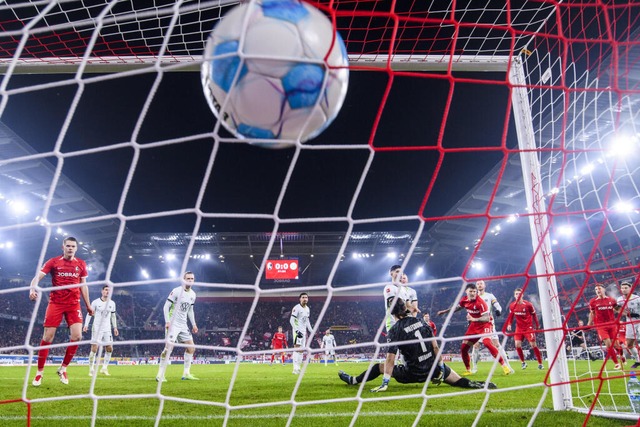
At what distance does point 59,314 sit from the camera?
218 inches

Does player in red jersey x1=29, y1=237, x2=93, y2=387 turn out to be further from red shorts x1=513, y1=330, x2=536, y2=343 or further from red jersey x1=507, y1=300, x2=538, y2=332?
red jersey x1=507, y1=300, x2=538, y2=332

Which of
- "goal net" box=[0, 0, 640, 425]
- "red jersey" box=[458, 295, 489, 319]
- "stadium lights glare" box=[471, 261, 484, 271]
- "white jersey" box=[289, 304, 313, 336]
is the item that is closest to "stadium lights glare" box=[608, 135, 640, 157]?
"goal net" box=[0, 0, 640, 425]

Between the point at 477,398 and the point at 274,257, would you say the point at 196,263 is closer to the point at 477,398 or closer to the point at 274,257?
the point at 274,257

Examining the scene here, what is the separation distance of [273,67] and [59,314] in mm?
4812

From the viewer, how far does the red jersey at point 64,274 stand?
17.6ft

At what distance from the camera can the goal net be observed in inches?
104

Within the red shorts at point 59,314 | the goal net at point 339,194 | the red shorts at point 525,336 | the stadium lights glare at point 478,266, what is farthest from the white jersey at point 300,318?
the stadium lights glare at point 478,266

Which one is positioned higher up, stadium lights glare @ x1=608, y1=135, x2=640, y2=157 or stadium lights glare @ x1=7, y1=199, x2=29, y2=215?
stadium lights glare @ x1=7, y1=199, x2=29, y2=215

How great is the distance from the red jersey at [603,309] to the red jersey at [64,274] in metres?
7.87

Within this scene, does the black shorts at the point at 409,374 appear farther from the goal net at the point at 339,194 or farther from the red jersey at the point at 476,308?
the red jersey at the point at 476,308

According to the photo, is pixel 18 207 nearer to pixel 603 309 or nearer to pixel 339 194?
pixel 339 194

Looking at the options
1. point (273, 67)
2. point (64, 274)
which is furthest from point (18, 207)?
point (273, 67)

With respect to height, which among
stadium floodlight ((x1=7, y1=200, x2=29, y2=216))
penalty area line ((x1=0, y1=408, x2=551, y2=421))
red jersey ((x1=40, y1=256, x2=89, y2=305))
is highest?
stadium floodlight ((x1=7, y1=200, x2=29, y2=216))

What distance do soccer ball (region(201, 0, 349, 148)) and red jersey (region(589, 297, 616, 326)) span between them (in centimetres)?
767
